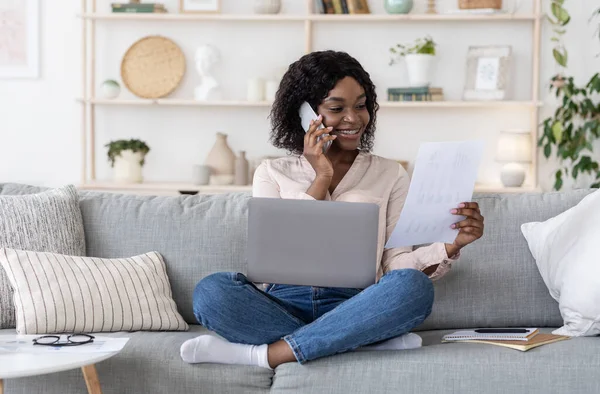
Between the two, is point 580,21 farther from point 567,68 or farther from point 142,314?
point 142,314

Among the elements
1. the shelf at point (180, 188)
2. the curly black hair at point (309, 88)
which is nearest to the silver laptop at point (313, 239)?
the curly black hair at point (309, 88)

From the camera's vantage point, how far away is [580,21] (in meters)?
4.41

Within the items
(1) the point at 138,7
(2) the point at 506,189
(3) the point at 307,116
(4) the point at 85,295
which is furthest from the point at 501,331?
(1) the point at 138,7

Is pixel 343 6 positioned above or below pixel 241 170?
above

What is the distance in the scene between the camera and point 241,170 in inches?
173

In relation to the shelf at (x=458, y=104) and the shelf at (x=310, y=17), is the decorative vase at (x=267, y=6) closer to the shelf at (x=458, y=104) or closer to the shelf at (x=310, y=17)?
the shelf at (x=310, y=17)

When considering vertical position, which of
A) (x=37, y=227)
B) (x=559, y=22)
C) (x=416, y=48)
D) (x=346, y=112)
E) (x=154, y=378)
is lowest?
(x=154, y=378)

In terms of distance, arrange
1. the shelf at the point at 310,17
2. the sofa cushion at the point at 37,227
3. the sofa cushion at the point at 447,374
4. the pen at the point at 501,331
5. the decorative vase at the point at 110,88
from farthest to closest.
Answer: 1. the decorative vase at the point at 110,88
2. the shelf at the point at 310,17
3. the sofa cushion at the point at 37,227
4. the pen at the point at 501,331
5. the sofa cushion at the point at 447,374

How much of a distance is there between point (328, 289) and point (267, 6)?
254cm

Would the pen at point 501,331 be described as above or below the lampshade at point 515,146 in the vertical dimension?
below

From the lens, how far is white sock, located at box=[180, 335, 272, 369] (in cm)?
199

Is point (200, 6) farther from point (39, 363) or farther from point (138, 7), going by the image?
point (39, 363)

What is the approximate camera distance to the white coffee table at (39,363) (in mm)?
1603

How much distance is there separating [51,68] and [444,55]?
2.16 meters
